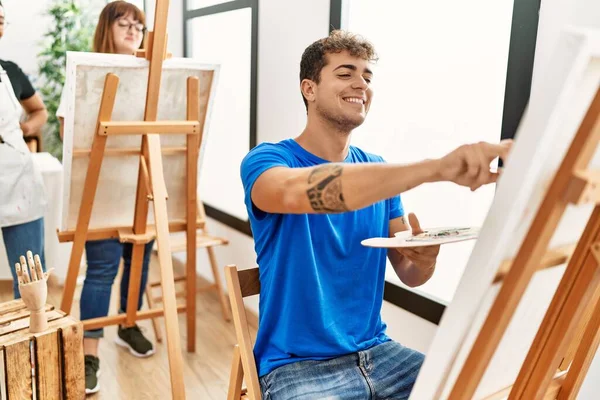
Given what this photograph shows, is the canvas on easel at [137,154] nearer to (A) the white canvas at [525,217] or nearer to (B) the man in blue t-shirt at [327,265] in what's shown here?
(B) the man in blue t-shirt at [327,265]

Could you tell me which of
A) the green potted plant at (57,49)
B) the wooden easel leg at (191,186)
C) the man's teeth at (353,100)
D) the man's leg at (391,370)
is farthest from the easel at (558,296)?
the green potted plant at (57,49)

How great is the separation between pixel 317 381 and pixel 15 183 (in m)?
1.57

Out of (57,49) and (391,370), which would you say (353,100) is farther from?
(57,49)

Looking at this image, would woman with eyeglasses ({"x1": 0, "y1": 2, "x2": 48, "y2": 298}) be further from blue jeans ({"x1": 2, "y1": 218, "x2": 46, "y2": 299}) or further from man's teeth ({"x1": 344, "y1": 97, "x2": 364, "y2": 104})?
man's teeth ({"x1": 344, "y1": 97, "x2": 364, "y2": 104})

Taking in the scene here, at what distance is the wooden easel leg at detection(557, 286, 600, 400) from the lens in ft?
3.62

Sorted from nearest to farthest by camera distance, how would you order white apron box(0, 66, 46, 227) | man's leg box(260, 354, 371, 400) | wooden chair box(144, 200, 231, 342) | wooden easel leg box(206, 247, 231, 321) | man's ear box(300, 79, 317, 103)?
1. man's leg box(260, 354, 371, 400)
2. man's ear box(300, 79, 317, 103)
3. white apron box(0, 66, 46, 227)
4. wooden chair box(144, 200, 231, 342)
5. wooden easel leg box(206, 247, 231, 321)

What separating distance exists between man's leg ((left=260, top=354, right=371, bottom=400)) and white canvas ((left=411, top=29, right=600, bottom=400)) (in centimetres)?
39

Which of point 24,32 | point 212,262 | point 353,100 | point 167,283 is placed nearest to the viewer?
point 353,100

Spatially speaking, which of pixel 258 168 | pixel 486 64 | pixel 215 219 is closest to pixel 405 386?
pixel 258 168

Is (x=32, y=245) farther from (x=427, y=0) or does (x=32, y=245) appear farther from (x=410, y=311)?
(x=427, y=0)

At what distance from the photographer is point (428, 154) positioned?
206 centimetres

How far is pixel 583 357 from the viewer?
1119 millimetres

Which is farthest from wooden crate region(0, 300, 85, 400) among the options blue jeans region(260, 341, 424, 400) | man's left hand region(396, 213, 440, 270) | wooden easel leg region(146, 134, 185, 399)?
man's left hand region(396, 213, 440, 270)

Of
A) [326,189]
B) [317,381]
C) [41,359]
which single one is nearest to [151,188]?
[41,359]
